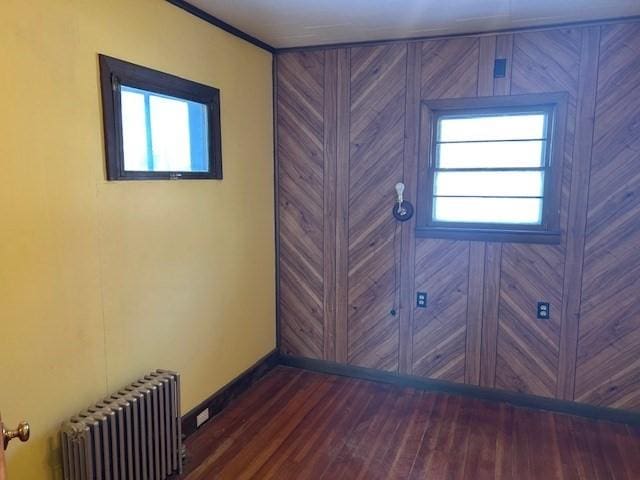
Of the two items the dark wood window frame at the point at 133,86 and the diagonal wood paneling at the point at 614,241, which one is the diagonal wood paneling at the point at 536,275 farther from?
the dark wood window frame at the point at 133,86

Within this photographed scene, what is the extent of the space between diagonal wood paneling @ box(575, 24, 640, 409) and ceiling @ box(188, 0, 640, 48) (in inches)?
12.1

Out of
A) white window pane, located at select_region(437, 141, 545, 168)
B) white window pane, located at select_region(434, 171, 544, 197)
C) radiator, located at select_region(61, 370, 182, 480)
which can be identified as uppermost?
white window pane, located at select_region(437, 141, 545, 168)

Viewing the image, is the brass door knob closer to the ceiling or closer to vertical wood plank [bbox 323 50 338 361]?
the ceiling

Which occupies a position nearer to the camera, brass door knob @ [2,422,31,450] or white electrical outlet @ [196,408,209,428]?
brass door knob @ [2,422,31,450]

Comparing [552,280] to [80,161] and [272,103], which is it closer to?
[272,103]

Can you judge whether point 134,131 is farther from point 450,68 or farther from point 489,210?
point 489,210

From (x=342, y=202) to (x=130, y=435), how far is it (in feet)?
7.16

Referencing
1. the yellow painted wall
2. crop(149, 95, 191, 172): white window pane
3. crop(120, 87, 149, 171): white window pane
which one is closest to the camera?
the yellow painted wall

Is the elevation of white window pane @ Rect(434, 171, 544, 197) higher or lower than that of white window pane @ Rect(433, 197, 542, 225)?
higher

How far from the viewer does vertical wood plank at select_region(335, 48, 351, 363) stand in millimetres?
3533

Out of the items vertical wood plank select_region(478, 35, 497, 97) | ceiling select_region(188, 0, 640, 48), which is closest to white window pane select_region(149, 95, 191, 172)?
ceiling select_region(188, 0, 640, 48)

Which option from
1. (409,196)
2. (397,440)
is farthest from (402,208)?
(397,440)

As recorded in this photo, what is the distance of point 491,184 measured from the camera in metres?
3.28

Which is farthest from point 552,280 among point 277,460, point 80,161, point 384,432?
point 80,161
